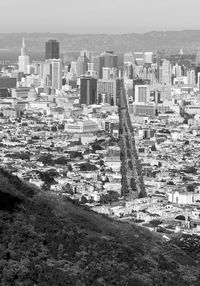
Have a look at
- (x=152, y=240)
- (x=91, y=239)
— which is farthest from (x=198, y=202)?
(x=91, y=239)

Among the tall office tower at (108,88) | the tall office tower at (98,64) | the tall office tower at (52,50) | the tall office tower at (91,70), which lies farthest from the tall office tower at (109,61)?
the tall office tower at (108,88)

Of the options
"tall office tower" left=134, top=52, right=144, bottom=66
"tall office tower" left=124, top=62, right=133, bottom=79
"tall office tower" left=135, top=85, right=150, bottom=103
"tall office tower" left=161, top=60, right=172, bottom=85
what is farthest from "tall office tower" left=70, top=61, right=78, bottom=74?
"tall office tower" left=135, top=85, right=150, bottom=103

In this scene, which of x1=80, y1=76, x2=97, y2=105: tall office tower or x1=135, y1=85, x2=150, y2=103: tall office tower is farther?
x1=80, y1=76, x2=97, y2=105: tall office tower

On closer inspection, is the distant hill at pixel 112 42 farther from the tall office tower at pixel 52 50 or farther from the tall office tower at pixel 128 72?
the tall office tower at pixel 128 72

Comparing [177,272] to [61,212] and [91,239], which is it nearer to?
[91,239]

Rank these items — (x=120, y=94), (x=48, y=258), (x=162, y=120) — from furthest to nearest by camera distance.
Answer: (x=120, y=94) → (x=162, y=120) → (x=48, y=258)

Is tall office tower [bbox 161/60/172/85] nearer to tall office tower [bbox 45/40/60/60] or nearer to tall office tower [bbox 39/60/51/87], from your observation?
tall office tower [bbox 39/60/51/87]

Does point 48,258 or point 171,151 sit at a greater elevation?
point 48,258
